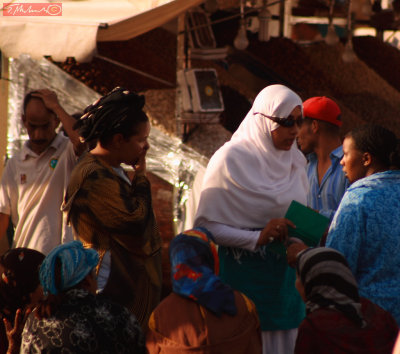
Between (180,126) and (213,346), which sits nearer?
(213,346)

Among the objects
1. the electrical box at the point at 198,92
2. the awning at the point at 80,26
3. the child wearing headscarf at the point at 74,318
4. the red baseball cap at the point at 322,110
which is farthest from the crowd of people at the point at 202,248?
the electrical box at the point at 198,92

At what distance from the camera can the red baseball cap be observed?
422 centimetres

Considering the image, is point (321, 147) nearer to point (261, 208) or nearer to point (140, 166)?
point (261, 208)

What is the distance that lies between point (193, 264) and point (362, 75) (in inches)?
224

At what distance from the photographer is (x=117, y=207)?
2.82 metres

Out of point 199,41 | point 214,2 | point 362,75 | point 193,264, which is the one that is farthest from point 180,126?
point 193,264

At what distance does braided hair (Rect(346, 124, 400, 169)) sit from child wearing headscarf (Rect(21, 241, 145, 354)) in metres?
1.27

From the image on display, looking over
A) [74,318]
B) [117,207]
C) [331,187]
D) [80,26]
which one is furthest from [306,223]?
[80,26]

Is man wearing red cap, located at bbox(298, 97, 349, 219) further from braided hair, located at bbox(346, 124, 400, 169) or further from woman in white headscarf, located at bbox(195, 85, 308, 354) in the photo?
braided hair, located at bbox(346, 124, 400, 169)

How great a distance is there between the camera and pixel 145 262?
294 cm

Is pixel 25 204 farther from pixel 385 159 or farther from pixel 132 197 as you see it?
pixel 385 159

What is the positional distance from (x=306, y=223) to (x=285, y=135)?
0.45 metres

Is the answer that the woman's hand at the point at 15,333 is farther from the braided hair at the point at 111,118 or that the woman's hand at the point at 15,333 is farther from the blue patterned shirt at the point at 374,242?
the blue patterned shirt at the point at 374,242

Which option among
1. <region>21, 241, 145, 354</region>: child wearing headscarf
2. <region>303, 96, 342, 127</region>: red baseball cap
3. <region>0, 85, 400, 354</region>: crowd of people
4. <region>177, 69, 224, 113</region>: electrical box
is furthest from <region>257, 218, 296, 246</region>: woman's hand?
<region>177, 69, 224, 113</region>: electrical box
